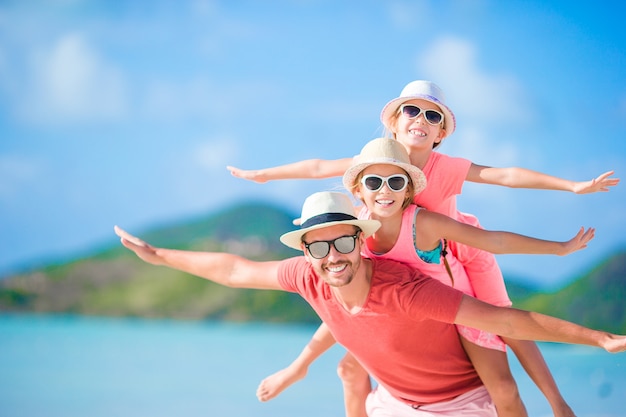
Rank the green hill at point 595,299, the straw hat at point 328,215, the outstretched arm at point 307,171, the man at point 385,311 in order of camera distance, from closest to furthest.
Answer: the man at point 385,311 < the straw hat at point 328,215 < the outstretched arm at point 307,171 < the green hill at point 595,299

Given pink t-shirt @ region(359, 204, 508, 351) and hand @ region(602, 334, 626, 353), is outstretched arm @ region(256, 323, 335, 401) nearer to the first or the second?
pink t-shirt @ region(359, 204, 508, 351)

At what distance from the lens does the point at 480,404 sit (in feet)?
15.7

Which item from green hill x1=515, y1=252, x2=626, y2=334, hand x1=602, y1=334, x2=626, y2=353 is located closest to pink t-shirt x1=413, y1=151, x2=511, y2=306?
hand x1=602, y1=334, x2=626, y2=353

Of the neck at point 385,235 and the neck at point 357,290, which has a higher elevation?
the neck at point 385,235

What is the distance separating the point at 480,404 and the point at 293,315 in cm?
1467

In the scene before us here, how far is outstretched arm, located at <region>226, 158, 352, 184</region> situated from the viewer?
203 inches

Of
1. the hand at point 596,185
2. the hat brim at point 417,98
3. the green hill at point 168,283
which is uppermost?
the green hill at point 168,283

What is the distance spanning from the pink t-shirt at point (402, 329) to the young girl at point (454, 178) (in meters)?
0.31

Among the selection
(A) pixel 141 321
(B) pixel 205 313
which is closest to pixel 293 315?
(B) pixel 205 313

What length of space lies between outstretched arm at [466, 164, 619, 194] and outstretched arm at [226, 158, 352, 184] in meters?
0.77

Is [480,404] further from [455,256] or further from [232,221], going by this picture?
[232,221]

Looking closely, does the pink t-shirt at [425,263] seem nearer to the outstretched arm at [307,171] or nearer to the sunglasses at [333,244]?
the sunglasses at [333,244]

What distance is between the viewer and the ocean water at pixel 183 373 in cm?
998

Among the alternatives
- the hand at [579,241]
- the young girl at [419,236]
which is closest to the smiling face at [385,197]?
the young girl at [419,236]
